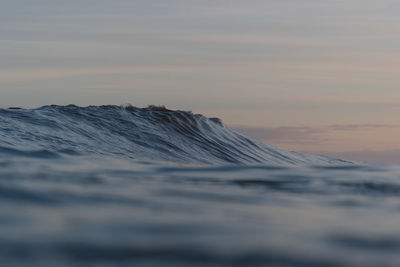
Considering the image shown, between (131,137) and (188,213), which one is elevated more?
(131,137)

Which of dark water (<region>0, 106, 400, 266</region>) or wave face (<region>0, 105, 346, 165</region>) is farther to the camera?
wave face (<region>0, 105, 346, 165</region>)

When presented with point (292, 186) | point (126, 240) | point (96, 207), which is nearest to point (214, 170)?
point (292, 186)

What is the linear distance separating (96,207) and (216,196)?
1.16 meters

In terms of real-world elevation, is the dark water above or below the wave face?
below

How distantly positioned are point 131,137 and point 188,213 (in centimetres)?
793

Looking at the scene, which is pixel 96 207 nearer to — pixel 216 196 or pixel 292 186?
pixel 216 196

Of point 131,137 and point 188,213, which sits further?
point 131,137

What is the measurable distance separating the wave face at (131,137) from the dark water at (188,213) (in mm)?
470

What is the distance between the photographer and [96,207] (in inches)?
147

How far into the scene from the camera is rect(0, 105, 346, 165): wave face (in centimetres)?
877

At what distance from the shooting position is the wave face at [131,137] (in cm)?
877

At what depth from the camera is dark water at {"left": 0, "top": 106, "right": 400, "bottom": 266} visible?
271cm

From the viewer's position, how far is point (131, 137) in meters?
11.5

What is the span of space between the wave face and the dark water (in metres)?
0.47
